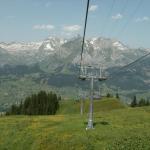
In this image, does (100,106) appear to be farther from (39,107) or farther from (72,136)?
(72,136)

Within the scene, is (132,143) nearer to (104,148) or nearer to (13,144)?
(104,148)

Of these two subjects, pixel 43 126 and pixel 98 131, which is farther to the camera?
pixel 43 126

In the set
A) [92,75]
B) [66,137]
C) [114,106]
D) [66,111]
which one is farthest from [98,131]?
[66,111]

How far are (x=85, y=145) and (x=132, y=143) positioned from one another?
6289 mm

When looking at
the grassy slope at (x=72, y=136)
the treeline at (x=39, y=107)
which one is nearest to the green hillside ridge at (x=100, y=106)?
the treeline at (x=39, y=107)

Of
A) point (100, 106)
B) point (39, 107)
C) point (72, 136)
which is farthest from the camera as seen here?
point (39, 107)

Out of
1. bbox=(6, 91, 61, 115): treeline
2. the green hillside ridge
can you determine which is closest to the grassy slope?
the green hillside ridge

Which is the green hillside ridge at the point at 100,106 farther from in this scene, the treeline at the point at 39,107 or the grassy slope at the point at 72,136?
the grassy slope at the point at 72,136

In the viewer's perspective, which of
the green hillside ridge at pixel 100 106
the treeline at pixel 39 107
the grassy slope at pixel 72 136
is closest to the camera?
the grassy slope at pixel 72 136

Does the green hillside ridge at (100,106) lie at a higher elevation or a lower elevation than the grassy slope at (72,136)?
higher

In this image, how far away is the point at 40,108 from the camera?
19212cm

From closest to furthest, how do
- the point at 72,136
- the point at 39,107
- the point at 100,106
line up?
the point at 72,136
the point at 100,106
the point at 39,107

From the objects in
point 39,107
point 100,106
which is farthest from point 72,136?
point 39,107

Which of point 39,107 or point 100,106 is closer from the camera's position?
point 100,106
